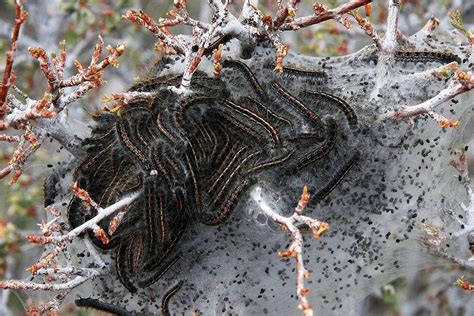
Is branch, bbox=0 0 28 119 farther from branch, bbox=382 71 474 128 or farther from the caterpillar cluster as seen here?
branch, bbox=382 71 474 128

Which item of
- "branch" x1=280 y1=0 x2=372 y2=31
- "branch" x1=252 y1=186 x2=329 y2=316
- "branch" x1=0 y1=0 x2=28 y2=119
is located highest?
"branch" x1=280 y1=0 x2=372 y2=31

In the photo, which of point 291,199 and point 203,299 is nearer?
point 291,199

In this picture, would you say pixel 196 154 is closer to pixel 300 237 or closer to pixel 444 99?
pixel 300 237

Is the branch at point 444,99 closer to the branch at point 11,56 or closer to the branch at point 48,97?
the branch at point 48,97

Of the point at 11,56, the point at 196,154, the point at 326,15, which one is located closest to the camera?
the point at 11,56

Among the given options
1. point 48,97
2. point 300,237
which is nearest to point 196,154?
point 48,97

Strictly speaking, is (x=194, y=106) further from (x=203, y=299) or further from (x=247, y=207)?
(x=203, y=299)

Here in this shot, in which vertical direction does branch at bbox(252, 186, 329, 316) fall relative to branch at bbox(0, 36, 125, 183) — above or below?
below

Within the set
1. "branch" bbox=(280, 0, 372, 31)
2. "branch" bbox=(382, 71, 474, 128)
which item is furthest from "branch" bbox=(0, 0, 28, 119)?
"branch" bbox=(382, 71, 474, 128)

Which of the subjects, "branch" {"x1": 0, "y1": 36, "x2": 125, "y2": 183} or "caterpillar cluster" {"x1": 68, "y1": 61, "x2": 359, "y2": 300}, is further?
"caterpillar cluster" {"x1": 68, "y1": 61, "x2": 359, "y2": 300}

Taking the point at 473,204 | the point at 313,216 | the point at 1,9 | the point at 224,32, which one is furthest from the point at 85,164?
the point at 1,9

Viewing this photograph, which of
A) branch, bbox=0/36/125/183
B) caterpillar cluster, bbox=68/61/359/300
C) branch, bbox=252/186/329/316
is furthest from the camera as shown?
caterpillar cluster, bbox=68/61/359/300
